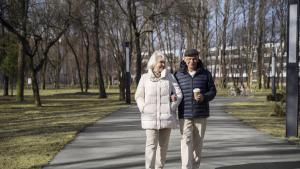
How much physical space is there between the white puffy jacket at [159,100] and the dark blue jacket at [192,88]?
0.69 ft

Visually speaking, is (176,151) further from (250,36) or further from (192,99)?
(250,36)

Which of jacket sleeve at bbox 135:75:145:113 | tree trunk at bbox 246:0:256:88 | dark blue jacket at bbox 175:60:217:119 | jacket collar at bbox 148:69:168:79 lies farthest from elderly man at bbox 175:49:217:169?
tree trunk at bbox 246:0:256:88

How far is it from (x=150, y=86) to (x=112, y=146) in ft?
12.3

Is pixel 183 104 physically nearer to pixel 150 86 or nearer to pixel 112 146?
pixel 150 86

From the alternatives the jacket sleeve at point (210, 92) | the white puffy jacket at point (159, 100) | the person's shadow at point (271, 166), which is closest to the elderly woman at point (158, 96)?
the white puffy jacket at point (159, 100)

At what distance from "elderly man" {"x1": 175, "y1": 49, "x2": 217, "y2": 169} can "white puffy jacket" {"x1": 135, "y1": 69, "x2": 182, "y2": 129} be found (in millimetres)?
240

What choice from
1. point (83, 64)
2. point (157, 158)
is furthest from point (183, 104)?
point (83, 64)

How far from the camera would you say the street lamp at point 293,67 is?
37.6 ft

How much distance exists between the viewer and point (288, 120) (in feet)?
38.0

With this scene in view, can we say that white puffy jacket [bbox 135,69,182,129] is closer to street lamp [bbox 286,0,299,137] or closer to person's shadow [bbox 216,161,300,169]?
person's shadow [bbox 216,161,300,169]

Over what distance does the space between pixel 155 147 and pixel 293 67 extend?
587cm

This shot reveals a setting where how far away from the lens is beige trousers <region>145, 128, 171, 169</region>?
22.3 feet

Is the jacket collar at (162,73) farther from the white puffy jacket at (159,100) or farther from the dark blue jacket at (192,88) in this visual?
the dark blue jacket at (192,88)

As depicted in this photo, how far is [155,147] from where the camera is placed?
685 cm
